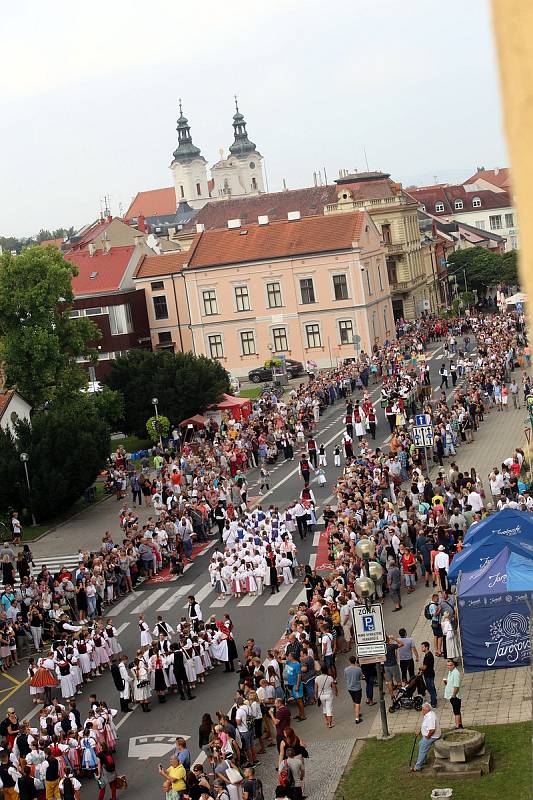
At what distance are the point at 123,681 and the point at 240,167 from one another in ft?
549

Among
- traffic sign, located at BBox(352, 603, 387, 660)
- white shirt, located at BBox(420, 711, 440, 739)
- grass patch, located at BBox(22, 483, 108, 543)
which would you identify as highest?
traffic sign, located at BBox(352, 603, 387, 660)

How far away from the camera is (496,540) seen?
19.3m

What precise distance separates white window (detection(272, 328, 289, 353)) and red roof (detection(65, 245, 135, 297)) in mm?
10927

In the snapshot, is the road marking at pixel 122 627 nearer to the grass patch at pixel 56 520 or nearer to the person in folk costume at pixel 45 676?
the person in folk costume at pixel 45 676

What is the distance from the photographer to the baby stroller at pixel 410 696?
19.3 meters

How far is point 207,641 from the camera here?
23438 millimetres

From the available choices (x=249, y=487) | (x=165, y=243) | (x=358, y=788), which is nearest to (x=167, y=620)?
(x=358, y=788)

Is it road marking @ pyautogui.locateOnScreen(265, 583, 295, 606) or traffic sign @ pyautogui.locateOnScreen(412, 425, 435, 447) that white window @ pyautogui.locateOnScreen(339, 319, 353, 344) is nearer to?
traffic sign @ pyautogui.locateOnScreen(412, 425, 435, 447)

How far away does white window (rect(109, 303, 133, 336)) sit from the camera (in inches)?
2990

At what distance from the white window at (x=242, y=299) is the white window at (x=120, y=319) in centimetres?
719

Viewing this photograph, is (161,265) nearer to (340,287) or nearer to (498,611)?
(340,287)

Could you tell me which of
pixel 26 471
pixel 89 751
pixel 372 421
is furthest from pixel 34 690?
pixel 372 421

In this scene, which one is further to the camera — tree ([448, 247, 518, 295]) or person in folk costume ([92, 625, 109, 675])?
tree ([448, 247, 518, 295])

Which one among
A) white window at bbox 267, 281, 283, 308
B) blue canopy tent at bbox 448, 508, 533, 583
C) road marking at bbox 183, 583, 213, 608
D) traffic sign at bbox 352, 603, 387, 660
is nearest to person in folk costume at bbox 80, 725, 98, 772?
traffic sign at bbox 352, 603, 387, 660
